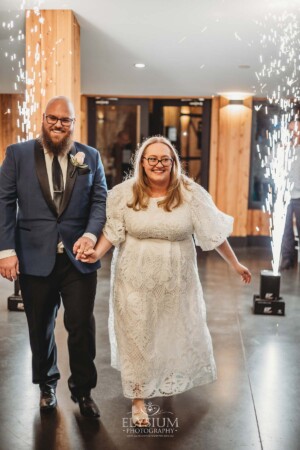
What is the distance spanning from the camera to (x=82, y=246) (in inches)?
101

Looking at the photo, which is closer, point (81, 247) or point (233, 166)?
point (81, 247)

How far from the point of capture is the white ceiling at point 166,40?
13.9 ft

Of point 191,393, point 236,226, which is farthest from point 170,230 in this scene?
point 236,226

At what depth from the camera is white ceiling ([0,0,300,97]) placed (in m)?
4.22

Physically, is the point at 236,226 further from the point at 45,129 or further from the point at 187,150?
the point at 45,129

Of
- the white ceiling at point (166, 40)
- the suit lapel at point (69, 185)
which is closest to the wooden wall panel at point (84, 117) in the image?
the white ceiling at point (166, 40)

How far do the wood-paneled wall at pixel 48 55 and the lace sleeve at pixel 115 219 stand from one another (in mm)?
1872

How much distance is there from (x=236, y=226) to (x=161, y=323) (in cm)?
700

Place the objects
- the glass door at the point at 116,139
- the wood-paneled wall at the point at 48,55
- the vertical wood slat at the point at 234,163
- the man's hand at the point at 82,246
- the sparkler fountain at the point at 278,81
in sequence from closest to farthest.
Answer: the man's hand at the point at 82,246 → the wood-paneled wall at the point at 48,55 → the sparkler fountain at the point at 278,81 → the vertical wood slat at the point at 234,163 → the glass door at the point at 116,139

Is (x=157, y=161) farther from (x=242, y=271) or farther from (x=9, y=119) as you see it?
(x=9, y=119)

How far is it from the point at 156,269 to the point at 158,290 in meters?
0.11

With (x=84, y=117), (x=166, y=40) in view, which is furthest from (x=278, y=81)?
(x=84, y=117)

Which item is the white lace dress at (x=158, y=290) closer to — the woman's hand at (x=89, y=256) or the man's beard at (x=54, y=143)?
the woman's hand at (x=89, y=256)

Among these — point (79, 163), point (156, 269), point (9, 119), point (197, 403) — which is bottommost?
point (197, 403)
